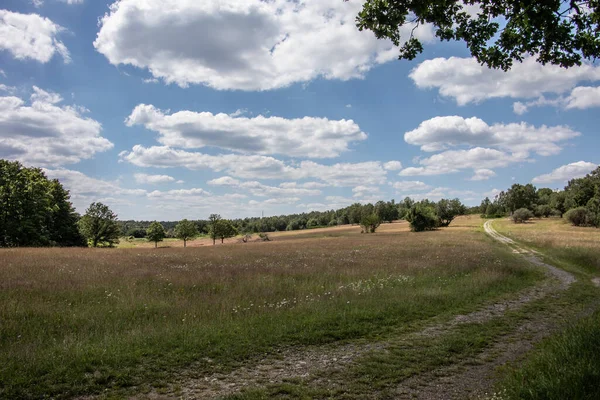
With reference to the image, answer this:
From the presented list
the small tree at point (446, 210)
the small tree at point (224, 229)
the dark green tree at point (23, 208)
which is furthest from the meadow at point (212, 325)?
the small tree at point (446, 210)

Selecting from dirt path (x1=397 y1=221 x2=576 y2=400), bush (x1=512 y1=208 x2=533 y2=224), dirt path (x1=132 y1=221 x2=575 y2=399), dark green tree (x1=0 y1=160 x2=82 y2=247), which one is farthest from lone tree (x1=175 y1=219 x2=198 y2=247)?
bush (x1=512 y1=208 x2=533 y2=224)

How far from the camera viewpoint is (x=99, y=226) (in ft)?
224

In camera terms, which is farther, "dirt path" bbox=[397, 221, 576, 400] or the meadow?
the meadow

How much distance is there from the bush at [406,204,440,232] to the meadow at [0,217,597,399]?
79455mm

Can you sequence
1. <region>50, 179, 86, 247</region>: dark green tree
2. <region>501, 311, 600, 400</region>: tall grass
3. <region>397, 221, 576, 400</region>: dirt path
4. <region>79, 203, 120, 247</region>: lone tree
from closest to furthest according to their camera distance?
<region>501, 311, 600, 400</region>: tall grass < <region>397, 221, 576, 400</region>: dirt path < <region>50, 179, 86, 247</region>: dark green tree < <region>79, 203, 120, 247</region>: lone tree

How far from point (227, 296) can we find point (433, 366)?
7.97 m

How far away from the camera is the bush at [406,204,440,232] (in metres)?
94.2

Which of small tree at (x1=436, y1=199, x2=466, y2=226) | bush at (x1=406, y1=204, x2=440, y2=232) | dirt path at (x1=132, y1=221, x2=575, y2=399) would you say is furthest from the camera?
small tree at (x1=436, y1=199, x2=466, y2=226)

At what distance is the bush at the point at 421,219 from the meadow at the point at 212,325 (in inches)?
3128

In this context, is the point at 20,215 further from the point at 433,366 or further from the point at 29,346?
the point at 433,366

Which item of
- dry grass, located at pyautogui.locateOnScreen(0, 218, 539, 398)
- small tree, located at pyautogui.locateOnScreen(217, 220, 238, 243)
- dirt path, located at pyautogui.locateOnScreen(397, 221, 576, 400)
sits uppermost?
small tree, located at pyautogui.locateOnScreen(217, 220, 238, 243)

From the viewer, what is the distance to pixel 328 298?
12484 millimetres

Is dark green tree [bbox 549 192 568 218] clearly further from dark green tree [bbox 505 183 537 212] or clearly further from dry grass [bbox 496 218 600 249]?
dry grass [bbox 496 218 600 249]

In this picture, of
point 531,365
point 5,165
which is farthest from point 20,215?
point 531,365
